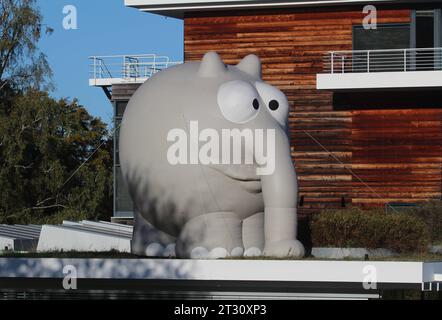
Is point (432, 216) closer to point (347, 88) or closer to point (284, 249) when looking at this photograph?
point (347, 88)

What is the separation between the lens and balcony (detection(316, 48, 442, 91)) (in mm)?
28594

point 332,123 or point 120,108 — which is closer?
point 332,123

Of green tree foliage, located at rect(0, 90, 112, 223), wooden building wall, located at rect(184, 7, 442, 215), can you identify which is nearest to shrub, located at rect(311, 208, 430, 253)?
wooden building wall, located at rect(184, 7, 442, 215)

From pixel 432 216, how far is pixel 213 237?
25.9 feet

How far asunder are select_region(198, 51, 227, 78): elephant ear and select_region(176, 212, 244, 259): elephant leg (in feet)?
7.63

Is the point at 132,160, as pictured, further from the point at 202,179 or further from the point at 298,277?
the point at 298,277

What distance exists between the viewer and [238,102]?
62.3ft

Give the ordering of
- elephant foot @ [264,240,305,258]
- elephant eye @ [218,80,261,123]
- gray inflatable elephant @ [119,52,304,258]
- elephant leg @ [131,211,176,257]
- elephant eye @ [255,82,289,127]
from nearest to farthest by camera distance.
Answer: elephant foot @ [264,240,305,258] → gray inflatable elephant @ [119,52,304,258] → elephant eye @ [218,80,261,123] → elephant eye @ [255,82,289,127] → elephant leg @ [131,211,176,257]

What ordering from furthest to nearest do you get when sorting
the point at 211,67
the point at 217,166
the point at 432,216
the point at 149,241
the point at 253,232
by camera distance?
1. the point at 432,216
2. the point at 149,241
3. the point at 211,67
4. the point at 253,232
5. the point at 217,166

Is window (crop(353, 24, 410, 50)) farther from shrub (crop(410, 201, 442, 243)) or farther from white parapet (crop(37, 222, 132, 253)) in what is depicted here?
white parapet (crop(37, 222, 132, 253))

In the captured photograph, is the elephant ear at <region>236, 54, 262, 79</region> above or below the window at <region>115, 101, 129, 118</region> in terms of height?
above

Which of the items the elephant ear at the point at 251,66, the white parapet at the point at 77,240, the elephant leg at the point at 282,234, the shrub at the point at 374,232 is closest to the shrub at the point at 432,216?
the shrub at the point at 374,232

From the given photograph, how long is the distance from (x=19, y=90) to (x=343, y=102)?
15.4m

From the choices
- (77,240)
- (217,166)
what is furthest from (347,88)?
(217,166)
